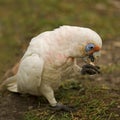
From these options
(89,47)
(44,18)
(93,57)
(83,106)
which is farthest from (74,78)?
(44,18)

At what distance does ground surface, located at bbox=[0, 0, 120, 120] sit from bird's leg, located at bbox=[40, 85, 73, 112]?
2.4 inches

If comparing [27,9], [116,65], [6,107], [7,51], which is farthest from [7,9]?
[6,107]

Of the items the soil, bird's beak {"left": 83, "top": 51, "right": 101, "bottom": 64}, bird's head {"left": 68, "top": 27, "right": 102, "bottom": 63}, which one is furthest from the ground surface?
bird's head {"left": 68, "top": 27, "right": 102, "bottom": 63}

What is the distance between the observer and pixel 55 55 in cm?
429

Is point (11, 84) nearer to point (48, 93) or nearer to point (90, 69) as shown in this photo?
point (48, 93)

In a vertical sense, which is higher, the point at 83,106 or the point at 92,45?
the point at 92,45

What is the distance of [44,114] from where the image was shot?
4.53m

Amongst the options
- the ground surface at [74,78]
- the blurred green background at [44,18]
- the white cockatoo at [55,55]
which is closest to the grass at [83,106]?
the ground surface at [74,78]

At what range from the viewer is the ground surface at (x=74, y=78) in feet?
15.0

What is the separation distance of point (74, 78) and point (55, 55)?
50.4 inches

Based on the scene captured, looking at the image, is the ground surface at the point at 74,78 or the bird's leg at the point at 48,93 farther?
the ground surface at the point at 74,78

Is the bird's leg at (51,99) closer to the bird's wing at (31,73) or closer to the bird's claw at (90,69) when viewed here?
the bird's wing at (31,73)

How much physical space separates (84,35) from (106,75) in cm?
161

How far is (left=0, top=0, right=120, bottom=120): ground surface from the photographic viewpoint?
15.0 feet
